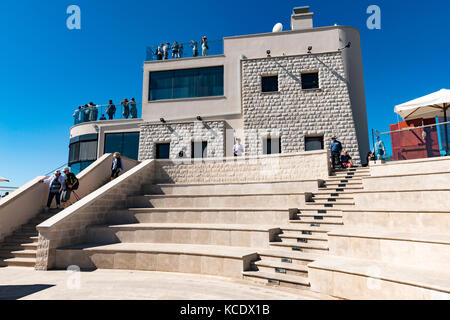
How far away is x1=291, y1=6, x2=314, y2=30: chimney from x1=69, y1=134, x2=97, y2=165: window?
16.6 metres

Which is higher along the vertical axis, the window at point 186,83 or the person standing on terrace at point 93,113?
the window at point 186,83

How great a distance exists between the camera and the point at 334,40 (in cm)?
1789

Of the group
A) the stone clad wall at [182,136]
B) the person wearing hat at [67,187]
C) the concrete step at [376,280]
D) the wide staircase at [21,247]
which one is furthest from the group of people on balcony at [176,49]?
the concrete step at [376,280]

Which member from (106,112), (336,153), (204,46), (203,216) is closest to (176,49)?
(204,46)

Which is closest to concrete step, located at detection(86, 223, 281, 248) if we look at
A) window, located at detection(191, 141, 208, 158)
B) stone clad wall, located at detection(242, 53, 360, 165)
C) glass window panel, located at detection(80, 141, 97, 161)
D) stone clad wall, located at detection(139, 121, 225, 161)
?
window, located at detection(191, 141, 208, 158)

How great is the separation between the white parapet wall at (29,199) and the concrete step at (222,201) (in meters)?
2.27

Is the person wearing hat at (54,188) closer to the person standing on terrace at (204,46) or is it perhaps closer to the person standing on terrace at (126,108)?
the person standing on terrace at (126,108)

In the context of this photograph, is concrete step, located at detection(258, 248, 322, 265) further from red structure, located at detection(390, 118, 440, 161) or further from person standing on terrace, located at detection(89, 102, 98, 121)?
person standing on terrace, located at detection(89, 102, 98, 121)

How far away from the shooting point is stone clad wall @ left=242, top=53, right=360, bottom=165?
16797 mm

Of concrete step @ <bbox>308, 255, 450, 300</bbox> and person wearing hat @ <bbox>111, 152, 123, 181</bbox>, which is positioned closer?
concrete step @ <bbox>308, 255, 450, 300</bbox>

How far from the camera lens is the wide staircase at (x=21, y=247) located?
7.11m

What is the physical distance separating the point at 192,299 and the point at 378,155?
29.3ft

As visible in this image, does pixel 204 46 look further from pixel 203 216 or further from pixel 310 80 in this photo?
pixel 203 216
